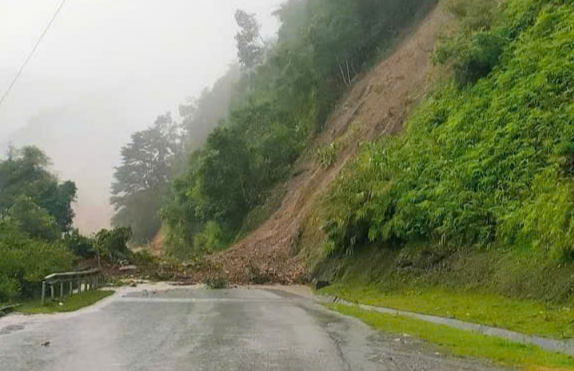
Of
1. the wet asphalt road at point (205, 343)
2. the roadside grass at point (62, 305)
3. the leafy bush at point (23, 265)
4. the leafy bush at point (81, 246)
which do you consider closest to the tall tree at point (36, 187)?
the leafy bush at point (81, 246)

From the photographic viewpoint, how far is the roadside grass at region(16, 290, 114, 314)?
1771 cm

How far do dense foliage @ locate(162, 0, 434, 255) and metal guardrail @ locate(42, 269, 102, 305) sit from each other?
80.8 feet

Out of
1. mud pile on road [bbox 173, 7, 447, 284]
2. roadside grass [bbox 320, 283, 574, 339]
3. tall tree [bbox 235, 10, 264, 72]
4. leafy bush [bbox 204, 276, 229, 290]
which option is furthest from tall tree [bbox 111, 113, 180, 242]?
roadside grass [bbox 320, 283, 574, 339]

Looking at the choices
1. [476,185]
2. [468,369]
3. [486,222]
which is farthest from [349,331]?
[476,185]

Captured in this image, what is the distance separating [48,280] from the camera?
19.9 m

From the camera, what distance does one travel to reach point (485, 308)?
1590 centimetres

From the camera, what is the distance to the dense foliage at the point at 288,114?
52.6 meters

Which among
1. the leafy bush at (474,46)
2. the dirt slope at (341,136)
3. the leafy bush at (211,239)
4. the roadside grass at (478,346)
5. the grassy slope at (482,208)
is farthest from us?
the leafy bush at (211,239)

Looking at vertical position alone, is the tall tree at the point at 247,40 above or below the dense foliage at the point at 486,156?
above

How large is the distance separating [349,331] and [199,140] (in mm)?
93871

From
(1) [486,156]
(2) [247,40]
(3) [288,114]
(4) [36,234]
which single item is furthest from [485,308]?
(2) [247,40]

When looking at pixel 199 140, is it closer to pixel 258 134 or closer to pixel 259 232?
pixel 258 134

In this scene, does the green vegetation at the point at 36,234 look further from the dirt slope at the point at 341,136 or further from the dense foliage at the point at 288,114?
the dense foliage at the point at 288,114

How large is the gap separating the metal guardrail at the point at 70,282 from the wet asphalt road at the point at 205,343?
287 centimetres
